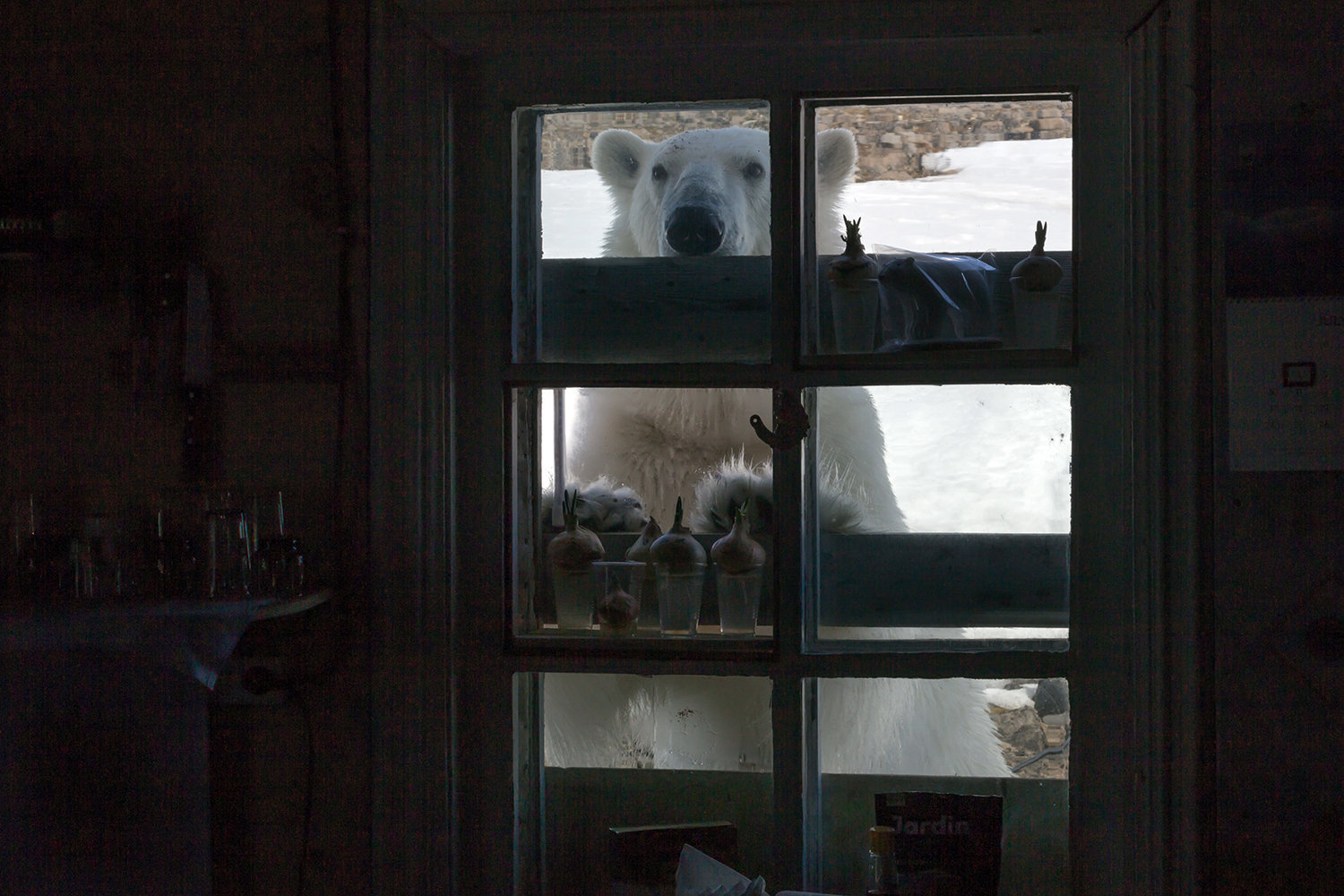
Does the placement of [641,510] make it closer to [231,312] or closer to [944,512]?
[944,512]

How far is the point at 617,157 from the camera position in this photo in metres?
1.14

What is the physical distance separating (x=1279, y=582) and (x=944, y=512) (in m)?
0.38

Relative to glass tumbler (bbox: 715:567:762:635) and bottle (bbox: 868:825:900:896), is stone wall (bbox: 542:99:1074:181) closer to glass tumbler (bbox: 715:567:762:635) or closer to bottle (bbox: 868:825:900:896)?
glass tumbler (bbox: 715:567:762:635)

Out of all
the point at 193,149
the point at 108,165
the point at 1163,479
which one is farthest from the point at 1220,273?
the point at 108,165

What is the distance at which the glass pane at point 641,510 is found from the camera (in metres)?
1.10

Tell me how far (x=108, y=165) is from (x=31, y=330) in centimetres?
24

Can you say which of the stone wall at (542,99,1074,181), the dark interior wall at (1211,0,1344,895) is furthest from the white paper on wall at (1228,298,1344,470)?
the stone wall at (542,99,1074,181)

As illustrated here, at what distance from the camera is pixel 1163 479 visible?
986mm

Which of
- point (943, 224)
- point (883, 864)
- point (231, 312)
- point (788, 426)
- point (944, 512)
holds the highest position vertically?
point (943, 224)

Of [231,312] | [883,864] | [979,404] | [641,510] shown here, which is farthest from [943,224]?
[231,312]

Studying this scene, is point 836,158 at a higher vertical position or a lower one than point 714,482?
higher

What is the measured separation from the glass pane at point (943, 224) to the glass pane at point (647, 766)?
0.50 meters

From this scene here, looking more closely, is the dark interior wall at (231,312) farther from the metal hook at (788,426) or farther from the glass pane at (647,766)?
the metal hook at (788,426)

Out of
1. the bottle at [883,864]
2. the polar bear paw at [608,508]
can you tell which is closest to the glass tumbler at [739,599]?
the polar bear paw at [608,508]
